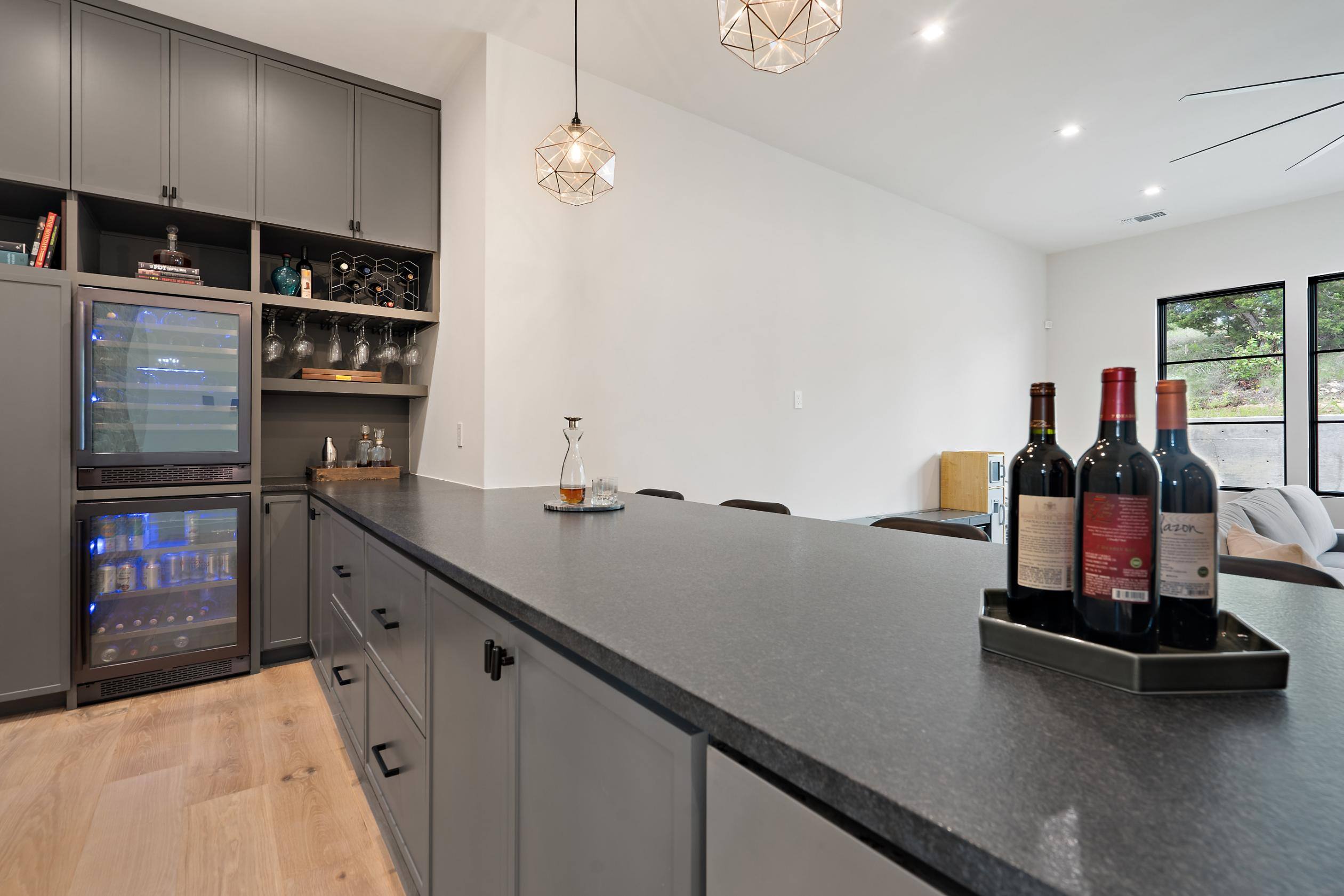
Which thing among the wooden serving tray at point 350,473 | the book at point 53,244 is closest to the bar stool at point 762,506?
the wooden serving tray at point 350,473

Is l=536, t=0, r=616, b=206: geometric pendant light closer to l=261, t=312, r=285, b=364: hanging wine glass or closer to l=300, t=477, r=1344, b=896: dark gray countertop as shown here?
l=261, t=312, r=285, b=364: hanging wine glass

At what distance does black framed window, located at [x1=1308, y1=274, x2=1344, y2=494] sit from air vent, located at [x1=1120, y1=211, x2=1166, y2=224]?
3.83 feet

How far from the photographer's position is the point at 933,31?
9.29 feet

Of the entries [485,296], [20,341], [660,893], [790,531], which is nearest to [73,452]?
[20,341]

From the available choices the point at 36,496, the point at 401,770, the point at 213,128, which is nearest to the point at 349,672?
the point at 401,770

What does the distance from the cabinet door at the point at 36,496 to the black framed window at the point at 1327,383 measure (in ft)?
25.5

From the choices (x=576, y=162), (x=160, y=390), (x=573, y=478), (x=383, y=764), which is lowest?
(x=383, y=764)

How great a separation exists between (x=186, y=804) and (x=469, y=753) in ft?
4.69

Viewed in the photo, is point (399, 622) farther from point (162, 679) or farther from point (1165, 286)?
point (1165, 286)

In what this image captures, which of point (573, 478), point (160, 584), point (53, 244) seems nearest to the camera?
point (573, 478)

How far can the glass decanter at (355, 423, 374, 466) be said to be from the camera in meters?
3.31

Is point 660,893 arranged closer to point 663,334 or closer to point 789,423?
point 663,334

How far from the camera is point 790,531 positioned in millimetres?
1612

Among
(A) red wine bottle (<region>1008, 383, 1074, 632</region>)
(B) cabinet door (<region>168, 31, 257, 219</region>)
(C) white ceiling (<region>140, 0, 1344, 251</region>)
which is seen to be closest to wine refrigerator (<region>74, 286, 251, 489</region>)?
(B) cabinet door (<region>168, 31, 257, 219</region>)
